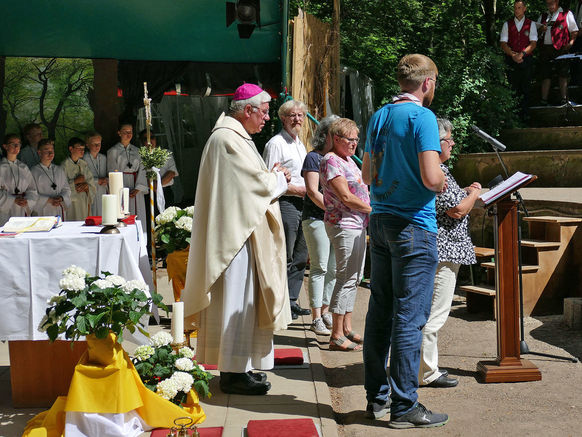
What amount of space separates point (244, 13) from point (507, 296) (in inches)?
214

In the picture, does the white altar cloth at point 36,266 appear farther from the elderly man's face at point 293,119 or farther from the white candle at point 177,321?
the elderly man's face at point 293,119

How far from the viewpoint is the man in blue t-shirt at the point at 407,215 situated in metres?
4.20

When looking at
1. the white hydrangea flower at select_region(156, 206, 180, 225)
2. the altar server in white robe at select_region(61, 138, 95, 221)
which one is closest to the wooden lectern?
the white hydrangea flower at select_region(156, 206, 180, 225)

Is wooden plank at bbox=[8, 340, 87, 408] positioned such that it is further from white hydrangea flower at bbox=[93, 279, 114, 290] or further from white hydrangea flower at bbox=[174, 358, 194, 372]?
white hydrangea flower at bbox=[93, 279, 114, 290]

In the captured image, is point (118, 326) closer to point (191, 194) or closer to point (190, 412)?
point (190, 412)

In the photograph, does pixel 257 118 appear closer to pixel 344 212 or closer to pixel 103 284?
pixel 344 212

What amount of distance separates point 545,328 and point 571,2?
9436mm

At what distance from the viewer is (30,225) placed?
5109mm

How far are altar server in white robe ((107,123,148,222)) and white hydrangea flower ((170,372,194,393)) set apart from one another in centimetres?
672

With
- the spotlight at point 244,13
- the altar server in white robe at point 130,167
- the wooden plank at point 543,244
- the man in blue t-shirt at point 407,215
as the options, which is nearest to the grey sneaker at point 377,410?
the man in blue t-shirt at point 407,215

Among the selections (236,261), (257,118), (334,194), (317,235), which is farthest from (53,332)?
(317,235)

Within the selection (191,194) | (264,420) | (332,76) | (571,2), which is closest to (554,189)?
(332,76)

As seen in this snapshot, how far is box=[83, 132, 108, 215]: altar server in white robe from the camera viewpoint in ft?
35.2

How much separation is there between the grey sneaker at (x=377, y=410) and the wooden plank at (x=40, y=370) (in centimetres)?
175
